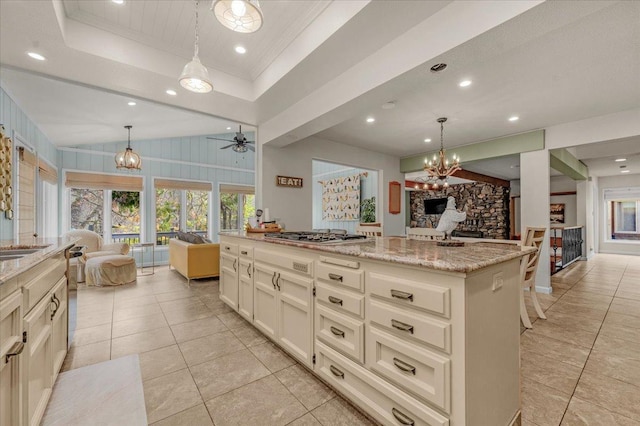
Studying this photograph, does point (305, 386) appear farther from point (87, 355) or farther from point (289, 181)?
point (289, 181)

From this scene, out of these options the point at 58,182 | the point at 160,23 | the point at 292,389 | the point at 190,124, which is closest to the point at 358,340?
the point at 292,389

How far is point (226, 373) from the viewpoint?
195 cm

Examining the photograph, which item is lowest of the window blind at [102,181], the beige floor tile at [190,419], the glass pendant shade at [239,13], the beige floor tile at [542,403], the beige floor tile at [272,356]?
the beige floor tile at [542,403]

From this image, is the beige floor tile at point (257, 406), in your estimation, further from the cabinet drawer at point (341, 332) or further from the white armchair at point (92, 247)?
the white armchair at point (92, 247)

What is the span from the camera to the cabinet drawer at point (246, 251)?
8.61 feet

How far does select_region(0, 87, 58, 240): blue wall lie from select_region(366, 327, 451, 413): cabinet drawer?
390 cm

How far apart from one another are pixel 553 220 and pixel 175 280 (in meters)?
11.2

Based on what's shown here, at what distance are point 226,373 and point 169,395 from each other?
0.37m

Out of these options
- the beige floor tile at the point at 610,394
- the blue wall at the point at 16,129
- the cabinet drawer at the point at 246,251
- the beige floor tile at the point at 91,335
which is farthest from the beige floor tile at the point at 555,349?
the blue wall at the point at 16,129

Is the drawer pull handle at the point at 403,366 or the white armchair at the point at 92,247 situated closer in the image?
the drawer pull handle at the point at 403,366

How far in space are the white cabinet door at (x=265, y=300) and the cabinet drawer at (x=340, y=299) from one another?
1.94 ft

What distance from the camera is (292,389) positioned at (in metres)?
1.77

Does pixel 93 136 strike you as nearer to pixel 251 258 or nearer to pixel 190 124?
pixel 190 124

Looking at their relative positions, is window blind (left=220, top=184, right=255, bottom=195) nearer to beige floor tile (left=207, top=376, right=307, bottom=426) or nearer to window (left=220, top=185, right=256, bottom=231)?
window (left=220, top=185, right=256, bottom=231)
